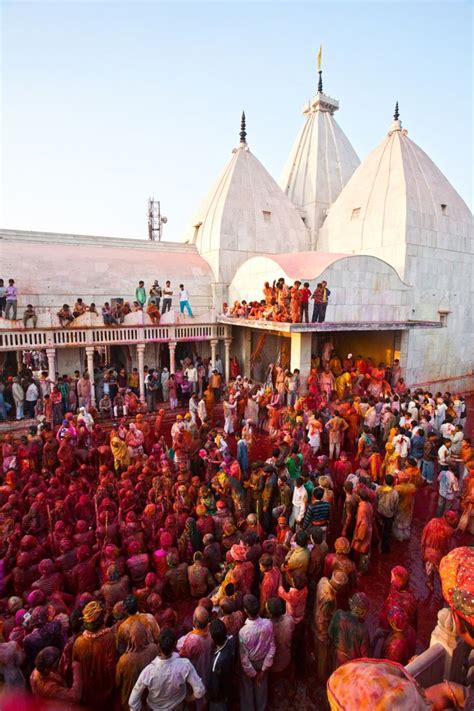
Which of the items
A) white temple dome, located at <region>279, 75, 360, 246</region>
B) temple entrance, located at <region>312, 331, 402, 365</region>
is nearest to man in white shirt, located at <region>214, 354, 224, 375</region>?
temple entrance, located at <region>312, 331, 402, 365</region>

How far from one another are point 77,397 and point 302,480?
9.52 metres

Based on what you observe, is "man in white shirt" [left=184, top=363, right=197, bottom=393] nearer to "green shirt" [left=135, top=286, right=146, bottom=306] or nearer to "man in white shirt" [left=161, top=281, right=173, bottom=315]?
"man in white shirt" [left=161, top=281, right=173, bottom=315]

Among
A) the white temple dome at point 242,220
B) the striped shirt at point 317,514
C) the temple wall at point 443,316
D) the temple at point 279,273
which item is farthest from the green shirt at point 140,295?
the striped shirt at point 317,514

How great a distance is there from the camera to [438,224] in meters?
16.7

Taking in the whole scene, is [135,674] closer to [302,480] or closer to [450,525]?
[302,480]

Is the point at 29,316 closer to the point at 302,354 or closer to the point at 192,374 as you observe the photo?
the point at 192,374

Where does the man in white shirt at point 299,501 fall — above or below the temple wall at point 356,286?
below

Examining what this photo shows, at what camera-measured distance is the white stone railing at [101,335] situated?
13266 mm

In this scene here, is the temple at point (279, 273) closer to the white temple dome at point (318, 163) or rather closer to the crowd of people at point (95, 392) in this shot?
the crowd of people at point (95, 392)

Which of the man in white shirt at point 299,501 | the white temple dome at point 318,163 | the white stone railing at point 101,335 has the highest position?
the white temple dome at point 318,163

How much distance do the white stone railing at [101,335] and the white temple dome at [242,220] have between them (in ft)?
12.4

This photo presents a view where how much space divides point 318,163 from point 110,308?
57.6ft

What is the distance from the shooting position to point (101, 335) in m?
14.5

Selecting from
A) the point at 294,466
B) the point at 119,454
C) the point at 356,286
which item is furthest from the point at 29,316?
the point at 356,286
